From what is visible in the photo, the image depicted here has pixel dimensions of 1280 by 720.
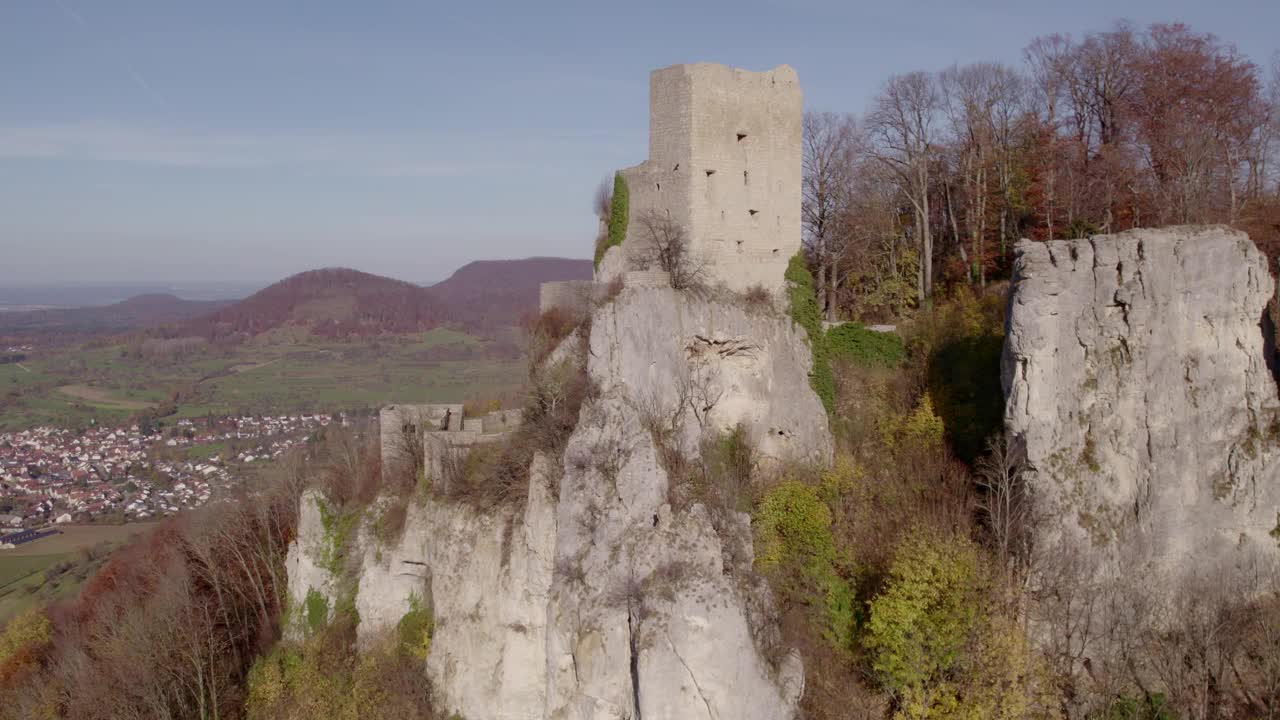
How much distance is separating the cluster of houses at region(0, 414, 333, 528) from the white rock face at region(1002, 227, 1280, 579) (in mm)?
45041

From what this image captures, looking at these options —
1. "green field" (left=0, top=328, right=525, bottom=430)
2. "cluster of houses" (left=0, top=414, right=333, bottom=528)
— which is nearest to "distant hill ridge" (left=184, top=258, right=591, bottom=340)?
"green field" (left=0, top=328, right=525, bottom=430)

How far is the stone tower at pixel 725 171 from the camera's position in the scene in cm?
2383

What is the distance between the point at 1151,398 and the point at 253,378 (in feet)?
307

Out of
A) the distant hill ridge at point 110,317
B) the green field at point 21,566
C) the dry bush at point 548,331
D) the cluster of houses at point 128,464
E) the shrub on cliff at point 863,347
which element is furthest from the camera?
the distant hill ridge at point 110,317

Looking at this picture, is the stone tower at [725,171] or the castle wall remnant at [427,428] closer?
the stone tower at [725,171]

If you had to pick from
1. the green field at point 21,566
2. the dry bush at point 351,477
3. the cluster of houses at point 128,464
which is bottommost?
the green field at point 21,566

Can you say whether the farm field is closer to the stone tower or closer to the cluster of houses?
the cluster of houses

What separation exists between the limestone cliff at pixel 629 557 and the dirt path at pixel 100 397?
74.0 meters

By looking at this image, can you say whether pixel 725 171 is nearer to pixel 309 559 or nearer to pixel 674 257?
pixel 674 257

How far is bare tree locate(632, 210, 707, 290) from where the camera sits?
23.9m

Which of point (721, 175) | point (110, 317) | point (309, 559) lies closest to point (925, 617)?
point (721, 175)

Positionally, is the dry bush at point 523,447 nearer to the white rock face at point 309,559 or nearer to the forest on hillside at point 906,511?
the forest on hillside at point 906,511

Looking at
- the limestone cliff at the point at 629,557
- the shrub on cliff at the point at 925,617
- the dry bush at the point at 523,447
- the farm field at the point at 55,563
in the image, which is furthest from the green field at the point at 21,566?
the shrub on cliff at the point at 925,617

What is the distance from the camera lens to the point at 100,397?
9419cm
